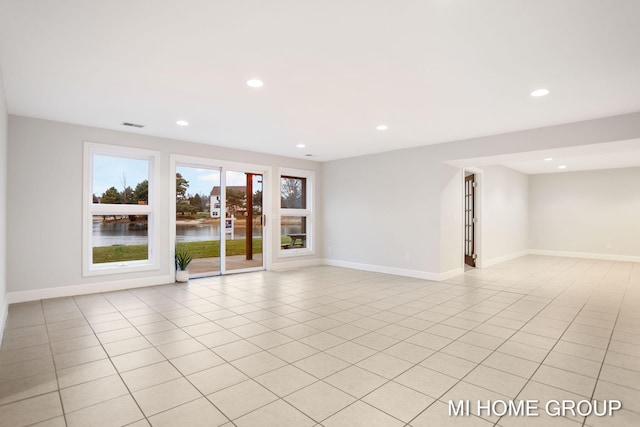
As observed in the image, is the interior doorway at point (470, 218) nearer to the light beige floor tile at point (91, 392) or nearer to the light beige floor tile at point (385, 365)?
the light beige floor tile at point (385, 365)

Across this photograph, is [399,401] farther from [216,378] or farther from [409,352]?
[216,378]

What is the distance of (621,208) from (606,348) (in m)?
7.93

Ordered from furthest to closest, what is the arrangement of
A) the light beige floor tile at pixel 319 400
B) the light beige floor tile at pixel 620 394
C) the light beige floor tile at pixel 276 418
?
the light beige floor tile at pixel 620 394
the light beige floor tile at pixel 319 400
the light beige floor tile at pixel 276 418

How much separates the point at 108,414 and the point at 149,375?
0.48 m

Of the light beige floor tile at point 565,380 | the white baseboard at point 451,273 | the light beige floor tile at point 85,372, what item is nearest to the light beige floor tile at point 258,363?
the light beige floor tile at point 85,372

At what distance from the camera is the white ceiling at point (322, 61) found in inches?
84.6

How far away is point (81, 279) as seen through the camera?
16.0 feet

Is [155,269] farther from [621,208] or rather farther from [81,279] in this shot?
[621,208]

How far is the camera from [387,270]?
677 cm

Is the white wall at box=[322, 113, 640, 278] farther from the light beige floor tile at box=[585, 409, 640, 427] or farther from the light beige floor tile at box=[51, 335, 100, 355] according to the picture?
the light beige floor tile at box=[51, 335, 100, 355]

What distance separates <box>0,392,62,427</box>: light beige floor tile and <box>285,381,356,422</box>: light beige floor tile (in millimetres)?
1435

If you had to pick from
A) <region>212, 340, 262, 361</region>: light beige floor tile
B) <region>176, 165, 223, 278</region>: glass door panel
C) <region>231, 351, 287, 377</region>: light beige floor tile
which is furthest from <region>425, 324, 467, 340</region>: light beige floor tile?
<region>176, 165, 223, 278</region>: glass door panel

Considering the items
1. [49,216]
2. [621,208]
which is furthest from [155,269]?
[621,208]

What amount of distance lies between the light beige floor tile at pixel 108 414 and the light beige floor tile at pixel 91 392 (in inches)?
2.6
